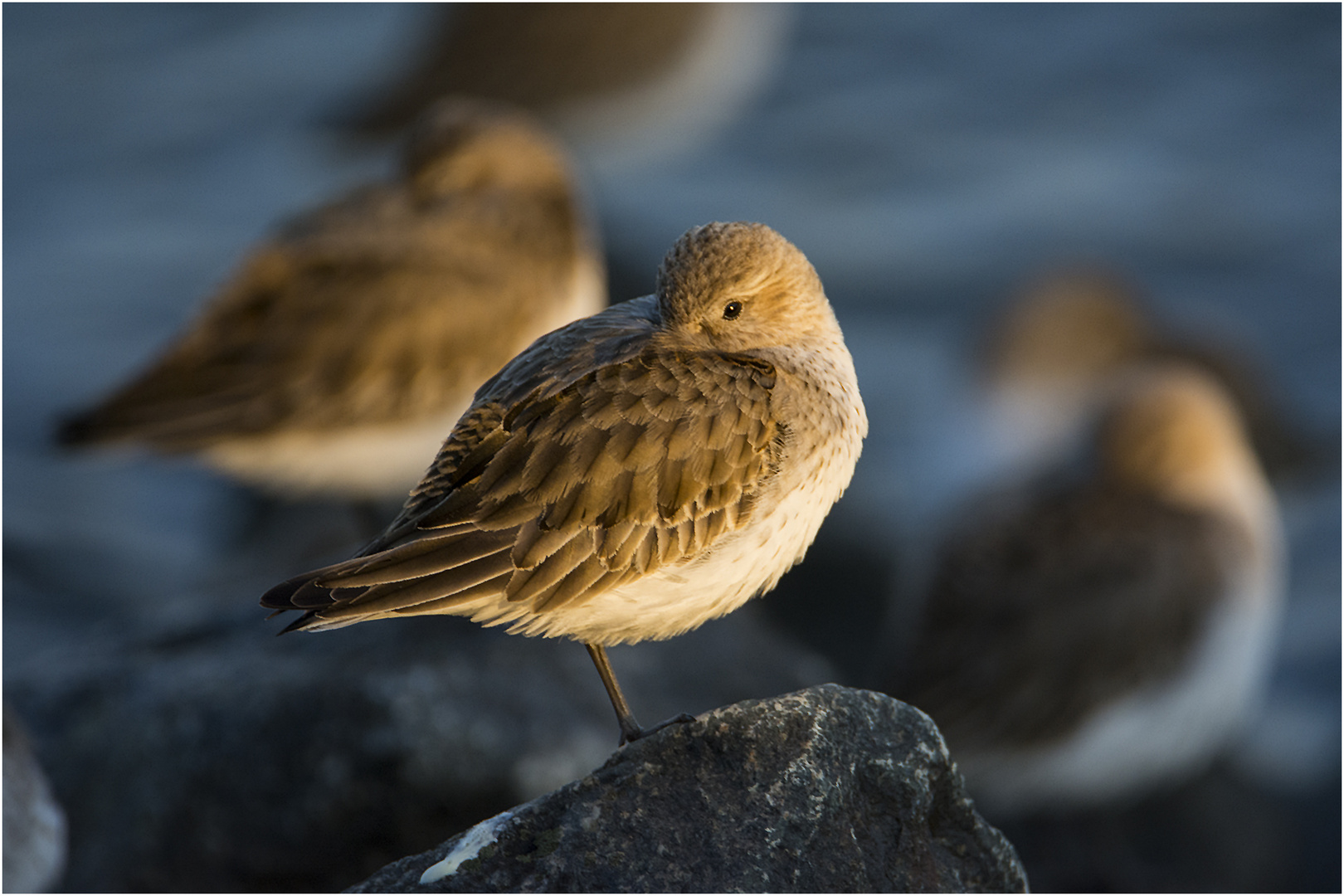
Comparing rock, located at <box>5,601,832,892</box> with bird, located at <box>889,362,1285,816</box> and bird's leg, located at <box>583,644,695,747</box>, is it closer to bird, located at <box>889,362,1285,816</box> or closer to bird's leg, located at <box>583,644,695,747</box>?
bird's leg, located at <box>583,644,695,747</box>

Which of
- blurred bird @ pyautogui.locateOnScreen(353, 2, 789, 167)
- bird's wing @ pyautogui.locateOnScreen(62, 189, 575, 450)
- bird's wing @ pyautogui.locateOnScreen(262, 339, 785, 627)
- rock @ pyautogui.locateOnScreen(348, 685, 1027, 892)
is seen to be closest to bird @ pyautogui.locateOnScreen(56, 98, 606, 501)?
bird's wing @ pyautogui.locateOnScreen(62, 189, 575, 450)

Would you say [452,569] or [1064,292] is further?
[1064,292]

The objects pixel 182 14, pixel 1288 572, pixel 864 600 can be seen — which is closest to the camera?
pixel 864 600

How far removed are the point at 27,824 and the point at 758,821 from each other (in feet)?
8.69

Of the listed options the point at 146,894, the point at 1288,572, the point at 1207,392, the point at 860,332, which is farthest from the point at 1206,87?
the point at 146,894

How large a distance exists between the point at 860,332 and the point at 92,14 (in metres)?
11.0

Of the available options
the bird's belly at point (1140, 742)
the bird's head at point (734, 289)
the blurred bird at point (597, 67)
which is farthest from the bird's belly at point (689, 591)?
the blurred bird at point (597, 67)

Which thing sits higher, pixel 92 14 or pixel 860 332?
pixel 92 14

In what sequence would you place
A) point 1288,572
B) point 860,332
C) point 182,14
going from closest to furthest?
point 1288,572, point 860,332, point 182,14

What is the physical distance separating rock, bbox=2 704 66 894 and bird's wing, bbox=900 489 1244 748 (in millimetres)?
4049

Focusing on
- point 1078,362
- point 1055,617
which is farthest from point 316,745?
point 1078,362

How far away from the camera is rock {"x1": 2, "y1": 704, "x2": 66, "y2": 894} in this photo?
482cm

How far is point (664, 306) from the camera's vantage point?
428 centimetres

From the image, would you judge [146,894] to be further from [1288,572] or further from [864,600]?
[1288,572]
